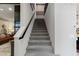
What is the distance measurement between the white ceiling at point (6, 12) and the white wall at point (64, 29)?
1640 millimetres

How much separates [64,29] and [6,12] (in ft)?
7.08

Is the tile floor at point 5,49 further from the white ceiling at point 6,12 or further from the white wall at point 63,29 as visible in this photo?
the white wall at point 63,29

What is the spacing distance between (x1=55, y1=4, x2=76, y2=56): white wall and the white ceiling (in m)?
1.64

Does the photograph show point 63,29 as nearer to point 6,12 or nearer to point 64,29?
point 64,29

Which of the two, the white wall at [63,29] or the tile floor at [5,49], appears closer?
the tile floor at [5,49]

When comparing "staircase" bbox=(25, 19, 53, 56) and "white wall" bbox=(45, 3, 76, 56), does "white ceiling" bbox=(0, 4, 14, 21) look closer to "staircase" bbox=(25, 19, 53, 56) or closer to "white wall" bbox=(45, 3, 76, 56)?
"staircase" bbox=(25, 19, 53, 56)

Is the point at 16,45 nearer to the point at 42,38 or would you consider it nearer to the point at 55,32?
the point at 55,32

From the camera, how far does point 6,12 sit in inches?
204

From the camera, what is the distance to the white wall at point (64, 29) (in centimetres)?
515

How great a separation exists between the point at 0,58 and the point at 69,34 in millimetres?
3665

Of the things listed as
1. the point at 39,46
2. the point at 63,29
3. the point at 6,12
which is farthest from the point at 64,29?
the point at 6,12

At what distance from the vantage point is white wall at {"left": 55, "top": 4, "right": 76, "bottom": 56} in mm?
5148

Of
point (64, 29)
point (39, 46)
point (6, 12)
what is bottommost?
point (39, 46)

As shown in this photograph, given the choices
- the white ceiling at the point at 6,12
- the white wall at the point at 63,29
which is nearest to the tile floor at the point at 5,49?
the white ceiling at the point at 6,12
